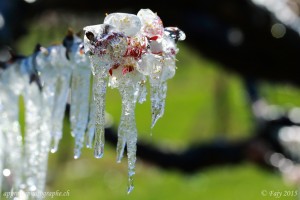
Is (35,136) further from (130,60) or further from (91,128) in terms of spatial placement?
(130,60)

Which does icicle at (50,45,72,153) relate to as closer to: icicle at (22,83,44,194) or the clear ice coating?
icicle at (22,83,44,194)

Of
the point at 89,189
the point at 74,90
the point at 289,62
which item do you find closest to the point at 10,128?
the point at 74,90

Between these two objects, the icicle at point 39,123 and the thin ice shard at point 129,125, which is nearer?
the thin ice shard at point 129,125

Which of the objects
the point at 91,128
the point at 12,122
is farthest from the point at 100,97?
the point at 12,122

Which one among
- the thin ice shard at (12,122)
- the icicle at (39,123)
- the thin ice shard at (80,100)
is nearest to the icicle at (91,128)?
the thin ice shard at (80,100)

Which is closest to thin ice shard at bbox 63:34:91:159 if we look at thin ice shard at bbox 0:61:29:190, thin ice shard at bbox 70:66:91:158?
thin ice shard at bbox 70:66:91:158

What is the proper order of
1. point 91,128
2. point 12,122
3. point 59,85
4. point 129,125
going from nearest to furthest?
point 129,125 < point 91,128 < point 59,85 < point 12,122

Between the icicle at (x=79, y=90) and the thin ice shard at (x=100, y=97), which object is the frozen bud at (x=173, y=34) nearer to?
the thin ice shard at (x=100, y=97)
